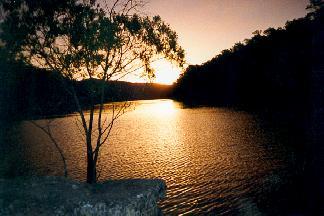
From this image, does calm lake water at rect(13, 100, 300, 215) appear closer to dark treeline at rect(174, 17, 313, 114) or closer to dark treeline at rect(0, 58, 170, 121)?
dark treeline at rect(0, 58, 170, 121)

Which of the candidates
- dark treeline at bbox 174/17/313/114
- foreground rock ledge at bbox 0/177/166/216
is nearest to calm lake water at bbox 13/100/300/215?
foreground rock ledge at bbox 0/177/166/216

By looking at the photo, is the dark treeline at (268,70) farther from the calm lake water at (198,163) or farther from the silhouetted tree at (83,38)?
the silhouetted tree at (83,38)

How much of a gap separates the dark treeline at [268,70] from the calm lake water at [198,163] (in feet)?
66.8

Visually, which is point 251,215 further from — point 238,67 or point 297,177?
point 238,67

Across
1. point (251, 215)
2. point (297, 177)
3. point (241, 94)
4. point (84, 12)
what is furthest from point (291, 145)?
point (241, 94)

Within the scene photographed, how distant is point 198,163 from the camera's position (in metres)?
40.9

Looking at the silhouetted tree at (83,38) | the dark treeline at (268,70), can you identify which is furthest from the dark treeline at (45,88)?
the dark treeline at (268,70)

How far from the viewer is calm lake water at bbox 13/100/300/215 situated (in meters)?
26.6

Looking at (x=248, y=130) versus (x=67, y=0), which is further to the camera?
(x=248, y=130)

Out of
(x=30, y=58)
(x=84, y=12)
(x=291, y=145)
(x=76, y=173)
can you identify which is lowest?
(x=76, y=173)

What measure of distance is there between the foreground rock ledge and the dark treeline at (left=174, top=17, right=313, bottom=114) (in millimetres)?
64164

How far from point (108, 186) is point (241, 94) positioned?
144236mm

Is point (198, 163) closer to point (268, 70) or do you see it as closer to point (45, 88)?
point (45, 88)

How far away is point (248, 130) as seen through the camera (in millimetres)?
64062
